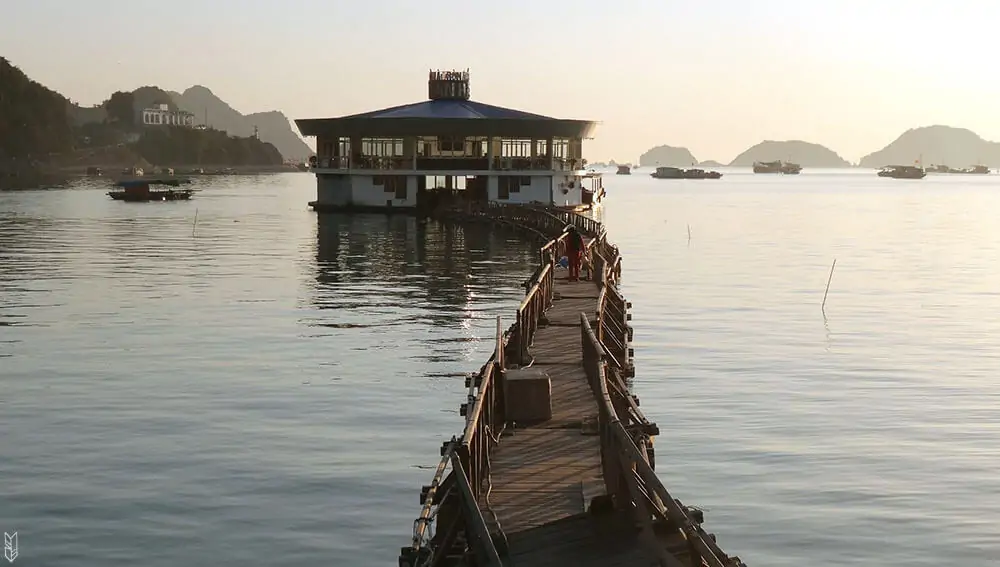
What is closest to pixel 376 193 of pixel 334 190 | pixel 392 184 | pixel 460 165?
pixel 392 184

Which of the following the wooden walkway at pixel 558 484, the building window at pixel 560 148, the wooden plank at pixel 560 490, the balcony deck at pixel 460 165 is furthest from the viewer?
the building window at pixel 560 148

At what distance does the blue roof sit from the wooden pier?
95.7 m

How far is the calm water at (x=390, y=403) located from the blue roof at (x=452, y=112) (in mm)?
47855

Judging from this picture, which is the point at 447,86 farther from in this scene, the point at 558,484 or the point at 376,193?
the point at 558,484

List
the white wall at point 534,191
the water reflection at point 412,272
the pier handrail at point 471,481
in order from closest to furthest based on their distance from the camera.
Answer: the pier handrail at point 471,481 → the water reflection at point 412,272 → the white wall at point 534,191

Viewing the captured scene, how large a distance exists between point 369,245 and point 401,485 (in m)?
68.0

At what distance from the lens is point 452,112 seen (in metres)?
130

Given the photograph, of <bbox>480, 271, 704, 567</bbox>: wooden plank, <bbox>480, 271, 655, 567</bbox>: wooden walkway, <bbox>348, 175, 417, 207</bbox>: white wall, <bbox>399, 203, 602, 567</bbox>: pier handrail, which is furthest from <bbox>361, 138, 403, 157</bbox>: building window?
<bbox>480, 271, 704, 567</bbox>: wooden plank

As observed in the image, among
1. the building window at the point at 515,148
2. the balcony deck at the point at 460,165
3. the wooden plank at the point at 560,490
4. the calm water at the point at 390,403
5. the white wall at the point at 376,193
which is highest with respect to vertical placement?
the building window at the point at 515,148

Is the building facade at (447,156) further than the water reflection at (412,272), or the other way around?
the building facade at (447,156)

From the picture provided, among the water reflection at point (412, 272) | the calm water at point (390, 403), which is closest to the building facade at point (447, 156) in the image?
the water reflection at point (412, 272)

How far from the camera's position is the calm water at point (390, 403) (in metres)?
23.3

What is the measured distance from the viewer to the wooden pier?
50.6ft

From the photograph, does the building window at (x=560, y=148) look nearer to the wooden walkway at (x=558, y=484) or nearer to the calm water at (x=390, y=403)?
the calm water at (x=390, y=403)
